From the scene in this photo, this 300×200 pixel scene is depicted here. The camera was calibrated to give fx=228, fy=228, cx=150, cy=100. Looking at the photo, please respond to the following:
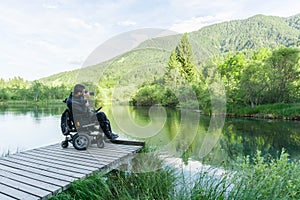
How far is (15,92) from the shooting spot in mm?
48844

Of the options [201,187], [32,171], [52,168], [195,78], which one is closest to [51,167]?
[52,168]

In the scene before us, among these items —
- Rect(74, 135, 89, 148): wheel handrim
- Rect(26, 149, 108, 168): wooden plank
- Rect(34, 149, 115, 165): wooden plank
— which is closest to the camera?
Rect(26, 149, 108, 168): wooden plank

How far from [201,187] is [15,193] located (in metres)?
1.73

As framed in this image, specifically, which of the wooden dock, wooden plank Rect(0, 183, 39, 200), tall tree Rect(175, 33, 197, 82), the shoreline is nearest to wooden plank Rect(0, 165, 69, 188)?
the wooden dock

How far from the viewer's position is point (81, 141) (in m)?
3.71

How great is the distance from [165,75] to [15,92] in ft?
174

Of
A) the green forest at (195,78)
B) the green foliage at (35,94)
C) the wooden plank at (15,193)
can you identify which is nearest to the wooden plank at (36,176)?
the wooden plank at (15,193)

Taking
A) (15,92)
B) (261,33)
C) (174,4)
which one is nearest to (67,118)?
(174,4)

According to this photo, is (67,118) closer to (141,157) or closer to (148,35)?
(141,157)

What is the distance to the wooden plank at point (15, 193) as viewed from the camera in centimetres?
198

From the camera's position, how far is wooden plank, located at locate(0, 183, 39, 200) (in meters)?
1.98

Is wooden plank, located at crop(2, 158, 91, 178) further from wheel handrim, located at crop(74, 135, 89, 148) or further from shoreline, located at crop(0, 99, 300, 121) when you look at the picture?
shoreline, located at crop(0, 99, 300, 121)

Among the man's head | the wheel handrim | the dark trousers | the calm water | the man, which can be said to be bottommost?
the calm water

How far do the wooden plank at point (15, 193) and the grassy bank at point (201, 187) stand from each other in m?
0.38
